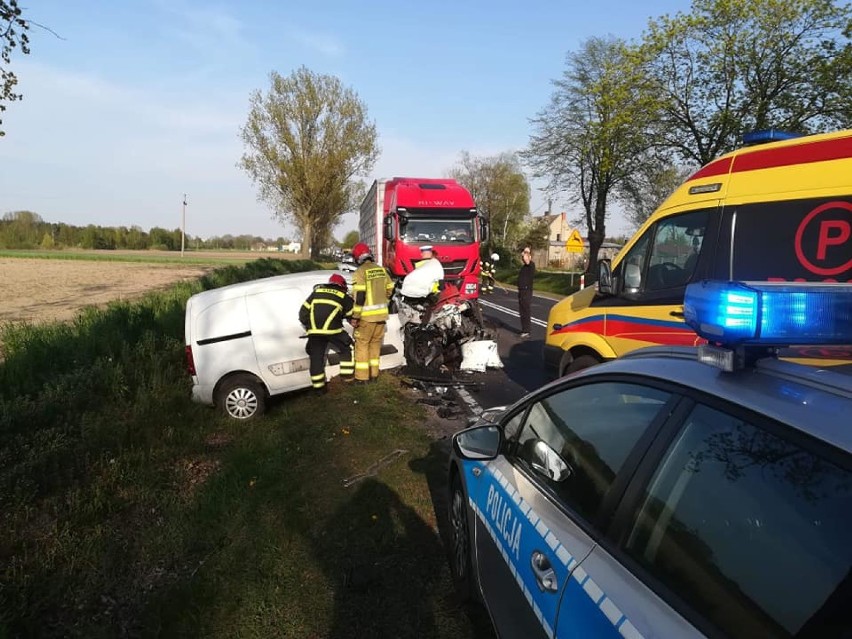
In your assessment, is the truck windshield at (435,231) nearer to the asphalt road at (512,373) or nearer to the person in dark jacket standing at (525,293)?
the person in dark jacket standing at (525,293)

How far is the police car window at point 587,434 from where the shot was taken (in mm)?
1799

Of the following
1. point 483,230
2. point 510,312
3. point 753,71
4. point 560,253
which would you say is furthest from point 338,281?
point 560,253

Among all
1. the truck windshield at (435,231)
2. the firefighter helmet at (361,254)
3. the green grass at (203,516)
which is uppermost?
the truck windshield at (435,231)

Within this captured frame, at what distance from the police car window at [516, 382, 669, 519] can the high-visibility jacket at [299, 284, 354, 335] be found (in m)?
4.59

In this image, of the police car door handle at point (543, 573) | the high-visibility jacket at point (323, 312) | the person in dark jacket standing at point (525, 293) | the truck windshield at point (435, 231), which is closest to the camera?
the police car door handle at point (543, 573)

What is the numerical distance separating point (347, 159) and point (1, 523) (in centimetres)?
5254

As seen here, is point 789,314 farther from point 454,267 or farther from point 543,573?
point 454,267

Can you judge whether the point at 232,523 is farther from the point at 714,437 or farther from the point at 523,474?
the point at 714,437

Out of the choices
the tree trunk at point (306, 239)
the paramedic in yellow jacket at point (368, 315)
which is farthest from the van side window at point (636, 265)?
the tree trunk at point (306, 239)

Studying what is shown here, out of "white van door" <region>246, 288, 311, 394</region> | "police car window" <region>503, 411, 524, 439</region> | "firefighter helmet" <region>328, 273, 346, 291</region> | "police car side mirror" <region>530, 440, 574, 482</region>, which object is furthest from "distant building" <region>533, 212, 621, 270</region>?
"police car side mirror" <region>530, 440, 574, 482</region>

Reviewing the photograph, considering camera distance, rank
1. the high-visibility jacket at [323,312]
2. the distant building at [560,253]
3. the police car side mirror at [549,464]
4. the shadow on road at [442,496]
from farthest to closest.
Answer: the distant building at [560,253] < the high-visibility jacket at [323,312] < the shadow on road at [442,496] < the police car side mirror at [549,464]

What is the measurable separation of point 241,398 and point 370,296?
6.49 feet

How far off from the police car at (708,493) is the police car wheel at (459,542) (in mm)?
874

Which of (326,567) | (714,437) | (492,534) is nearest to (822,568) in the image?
(714,437)
